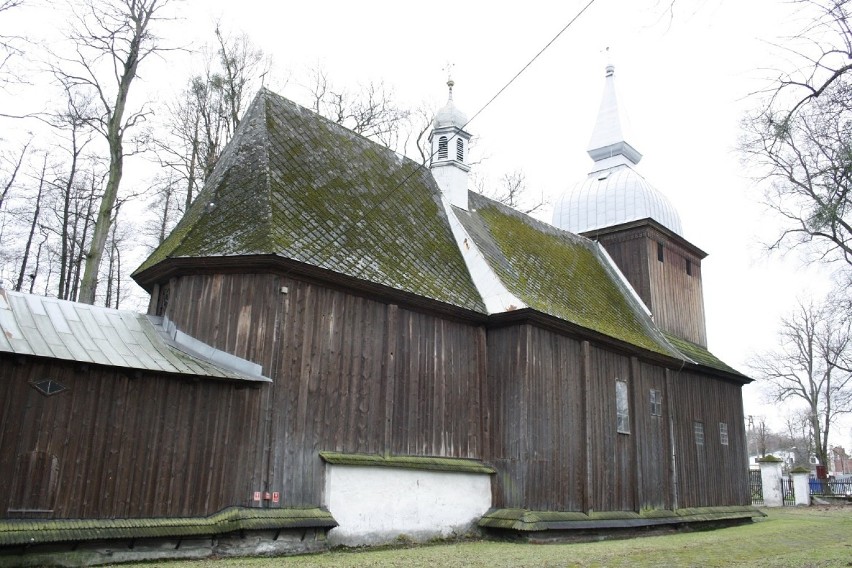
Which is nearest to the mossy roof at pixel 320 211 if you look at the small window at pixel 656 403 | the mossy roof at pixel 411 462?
the mossy roof at pixel 411 462

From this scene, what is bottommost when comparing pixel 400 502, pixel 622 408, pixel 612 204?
pixel 400 502

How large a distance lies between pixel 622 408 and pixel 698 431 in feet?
15.5

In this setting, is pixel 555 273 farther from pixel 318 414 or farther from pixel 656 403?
pixel 318 414

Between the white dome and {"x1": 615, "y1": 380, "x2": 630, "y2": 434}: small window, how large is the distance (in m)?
7.23

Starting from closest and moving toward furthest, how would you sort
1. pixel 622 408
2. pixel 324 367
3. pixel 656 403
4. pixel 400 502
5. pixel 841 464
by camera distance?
pixel 324 367 → pixel 400 502 → pixel 622 408 → pixel 656 403 → pixel 841 464

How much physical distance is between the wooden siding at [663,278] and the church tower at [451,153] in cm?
723

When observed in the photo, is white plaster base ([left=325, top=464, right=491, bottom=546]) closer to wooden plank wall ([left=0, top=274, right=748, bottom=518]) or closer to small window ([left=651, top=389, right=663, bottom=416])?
wooden plank wall ([left=0, top=274, right=748, bottom=518])

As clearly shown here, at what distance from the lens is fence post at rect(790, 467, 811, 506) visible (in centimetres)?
2844

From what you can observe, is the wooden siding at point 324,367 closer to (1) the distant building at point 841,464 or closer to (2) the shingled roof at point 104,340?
(2) the shingled roof at point 104,340

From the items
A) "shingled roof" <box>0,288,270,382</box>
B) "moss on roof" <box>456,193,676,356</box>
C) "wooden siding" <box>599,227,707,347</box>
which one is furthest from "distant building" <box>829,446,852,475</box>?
"shingled roof" <box>0,288,270,382</box>

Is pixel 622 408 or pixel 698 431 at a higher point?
pixel 622 408

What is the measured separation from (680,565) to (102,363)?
8.60 meters

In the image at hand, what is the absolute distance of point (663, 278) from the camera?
2400 cm

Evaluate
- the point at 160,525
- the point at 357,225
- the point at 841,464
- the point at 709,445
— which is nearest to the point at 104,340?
the point at 160,525
